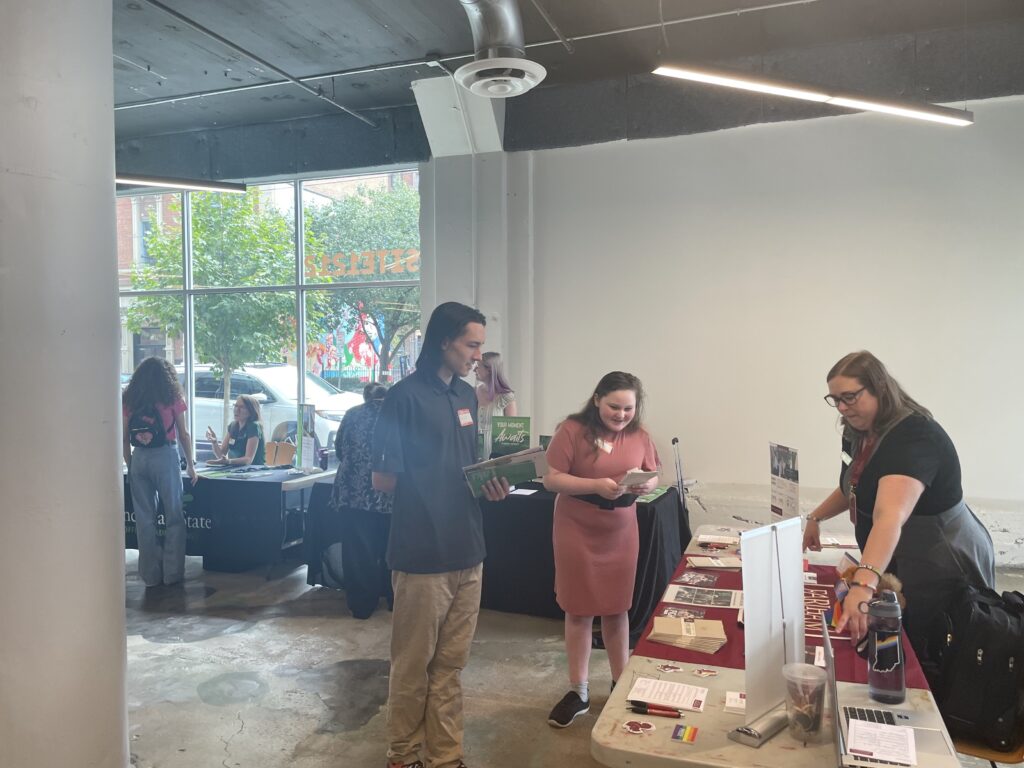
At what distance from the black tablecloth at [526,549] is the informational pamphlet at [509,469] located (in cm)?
145

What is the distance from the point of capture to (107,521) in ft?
7.32

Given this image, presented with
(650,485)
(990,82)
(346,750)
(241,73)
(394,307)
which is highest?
(241,73)

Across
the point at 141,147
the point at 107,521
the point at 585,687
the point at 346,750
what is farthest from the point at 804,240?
the point at 141,147

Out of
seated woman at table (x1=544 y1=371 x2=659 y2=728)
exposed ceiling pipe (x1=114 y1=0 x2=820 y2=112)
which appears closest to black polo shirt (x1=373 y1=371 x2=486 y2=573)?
seated woman at table (x1=544 y1=371 x2=659 y2=728)

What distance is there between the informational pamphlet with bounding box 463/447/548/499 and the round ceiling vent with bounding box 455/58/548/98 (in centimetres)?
→ 206

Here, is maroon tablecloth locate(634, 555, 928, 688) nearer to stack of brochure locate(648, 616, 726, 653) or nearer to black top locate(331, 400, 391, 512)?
stack of brochure locate(648, 616, 726, 653)

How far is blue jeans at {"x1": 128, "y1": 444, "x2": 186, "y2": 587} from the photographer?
4.93 m

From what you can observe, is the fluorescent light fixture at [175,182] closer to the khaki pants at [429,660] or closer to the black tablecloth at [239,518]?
the black tablecloth at [239,518]

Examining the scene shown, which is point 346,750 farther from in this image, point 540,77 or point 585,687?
point 540,77

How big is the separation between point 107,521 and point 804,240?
4685 mm

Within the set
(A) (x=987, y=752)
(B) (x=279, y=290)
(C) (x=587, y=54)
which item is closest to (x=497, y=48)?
(C) (x=587, y=54)

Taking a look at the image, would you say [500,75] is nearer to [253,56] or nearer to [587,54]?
[587,54]

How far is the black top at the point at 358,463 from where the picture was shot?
420 centimetres

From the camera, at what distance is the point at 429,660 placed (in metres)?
2.47
